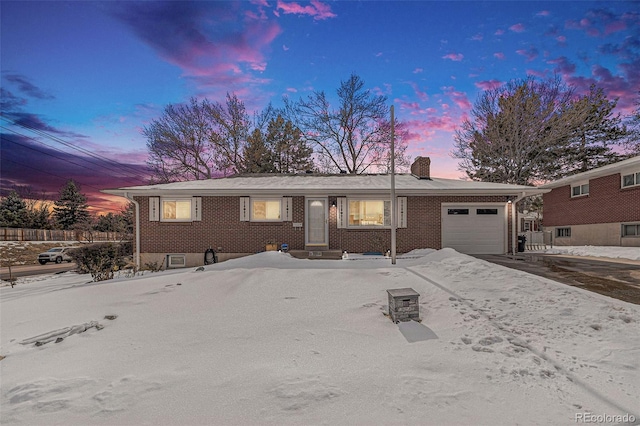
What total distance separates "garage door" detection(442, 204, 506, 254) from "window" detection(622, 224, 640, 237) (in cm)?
938

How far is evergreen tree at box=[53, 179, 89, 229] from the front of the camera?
3772cm

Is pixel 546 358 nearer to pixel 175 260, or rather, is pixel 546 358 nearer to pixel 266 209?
pixel 266 209

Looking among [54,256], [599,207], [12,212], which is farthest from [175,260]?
[12,212]

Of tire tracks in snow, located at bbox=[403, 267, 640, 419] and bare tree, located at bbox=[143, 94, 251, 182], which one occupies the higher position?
bare tree, located at bbox=[143, 94, 251, 182]

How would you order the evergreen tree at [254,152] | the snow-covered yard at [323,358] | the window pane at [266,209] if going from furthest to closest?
the evergreen tree at [254,152] → the window pane at [266,209] → the snow-covered yard at [323,358]

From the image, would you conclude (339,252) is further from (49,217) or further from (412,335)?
(49,217)

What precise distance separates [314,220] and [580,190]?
62.7ft

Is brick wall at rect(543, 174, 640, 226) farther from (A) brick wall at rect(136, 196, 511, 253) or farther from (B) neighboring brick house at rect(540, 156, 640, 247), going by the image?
(A) brick wall at rect(136, 196, 511, 253)

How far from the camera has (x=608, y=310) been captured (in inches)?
169

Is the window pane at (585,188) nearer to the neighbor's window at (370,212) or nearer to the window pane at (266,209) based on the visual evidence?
the neighbor's window at (370,212)

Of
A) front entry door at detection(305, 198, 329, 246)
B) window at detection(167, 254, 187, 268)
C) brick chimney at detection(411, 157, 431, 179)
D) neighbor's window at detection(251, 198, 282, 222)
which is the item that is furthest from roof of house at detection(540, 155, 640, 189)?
window at detection(167, 254, 187, 268)

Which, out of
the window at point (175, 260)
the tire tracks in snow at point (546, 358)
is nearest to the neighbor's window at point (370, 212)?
the tire tracks in snow at point (546, 358)

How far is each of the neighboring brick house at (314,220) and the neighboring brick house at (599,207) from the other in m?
3.76

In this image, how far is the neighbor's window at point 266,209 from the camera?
11.7m
